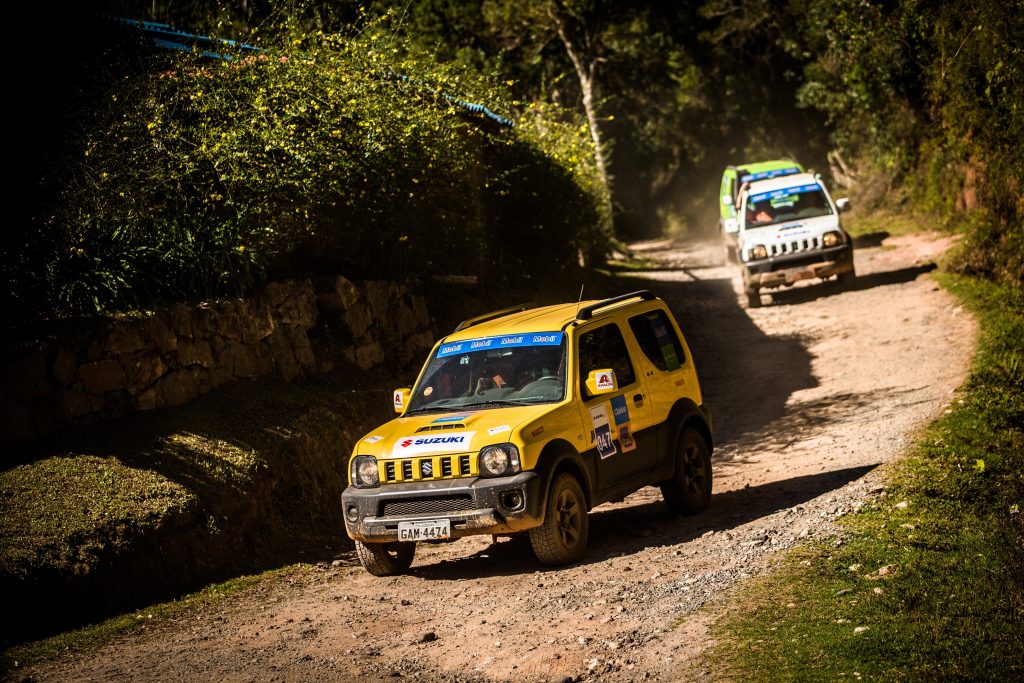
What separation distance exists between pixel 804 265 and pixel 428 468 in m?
14.4

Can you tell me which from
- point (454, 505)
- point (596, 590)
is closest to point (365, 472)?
point (454, 505)

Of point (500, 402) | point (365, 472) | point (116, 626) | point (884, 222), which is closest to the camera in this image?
point (116, 626)

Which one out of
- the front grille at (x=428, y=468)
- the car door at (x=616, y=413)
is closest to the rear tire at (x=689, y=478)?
the car door at (x=616, y=413)

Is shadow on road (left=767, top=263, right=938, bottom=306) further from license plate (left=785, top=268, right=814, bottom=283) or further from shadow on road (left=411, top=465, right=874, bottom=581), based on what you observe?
shadow on road (left=411, top=465, right=874, bottom=581)

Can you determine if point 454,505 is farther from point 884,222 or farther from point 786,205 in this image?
point 884,222

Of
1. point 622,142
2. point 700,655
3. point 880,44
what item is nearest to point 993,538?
point 700,655

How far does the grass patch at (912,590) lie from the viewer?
19.0 ft

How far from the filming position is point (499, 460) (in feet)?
27.2

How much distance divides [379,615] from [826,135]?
1785 inches

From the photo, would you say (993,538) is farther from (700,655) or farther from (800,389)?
(800,389)

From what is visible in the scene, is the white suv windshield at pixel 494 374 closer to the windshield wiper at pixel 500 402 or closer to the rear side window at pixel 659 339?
the windshield wiper at pixel 500 402

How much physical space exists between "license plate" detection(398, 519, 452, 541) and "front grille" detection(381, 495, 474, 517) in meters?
0.08

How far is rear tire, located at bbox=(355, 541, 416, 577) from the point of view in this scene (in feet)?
29.5

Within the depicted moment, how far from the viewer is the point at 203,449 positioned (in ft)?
33.6
